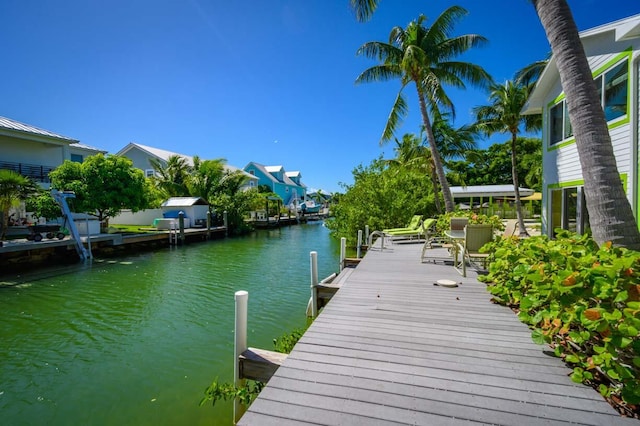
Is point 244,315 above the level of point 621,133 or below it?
below

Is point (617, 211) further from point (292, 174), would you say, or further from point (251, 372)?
point (292, 174)

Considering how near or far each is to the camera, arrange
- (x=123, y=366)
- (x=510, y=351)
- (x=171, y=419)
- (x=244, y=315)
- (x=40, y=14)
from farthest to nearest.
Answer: (x=40, y=14)
(x=123, y=366)
(x=171, y=419)
(x=244, y=315)
(x=510, y=351)

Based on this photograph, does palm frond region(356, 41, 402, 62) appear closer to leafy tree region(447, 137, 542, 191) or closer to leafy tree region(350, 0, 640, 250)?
leafy tree region(350, 0, 640, 250)

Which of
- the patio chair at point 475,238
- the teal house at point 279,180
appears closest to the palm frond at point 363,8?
the patio chair at point 475,238

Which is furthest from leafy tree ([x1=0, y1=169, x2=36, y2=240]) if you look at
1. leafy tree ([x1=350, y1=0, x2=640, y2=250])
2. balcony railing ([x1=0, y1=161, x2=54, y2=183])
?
leafy tree ([x1=350, y1=0, x2=640, y2=250])

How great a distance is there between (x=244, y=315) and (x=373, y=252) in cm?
733

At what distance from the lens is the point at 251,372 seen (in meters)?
3.32

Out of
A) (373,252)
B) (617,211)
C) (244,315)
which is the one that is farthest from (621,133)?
(244,315)

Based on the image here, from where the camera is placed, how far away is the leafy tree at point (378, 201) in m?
17.4

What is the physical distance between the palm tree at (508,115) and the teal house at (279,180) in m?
36.4

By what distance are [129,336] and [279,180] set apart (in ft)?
160

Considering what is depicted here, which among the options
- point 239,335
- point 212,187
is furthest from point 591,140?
point 212,187

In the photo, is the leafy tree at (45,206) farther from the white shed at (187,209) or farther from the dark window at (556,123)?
the dark window at (556,123)

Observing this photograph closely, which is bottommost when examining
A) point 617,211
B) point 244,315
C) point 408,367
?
point 408,367
